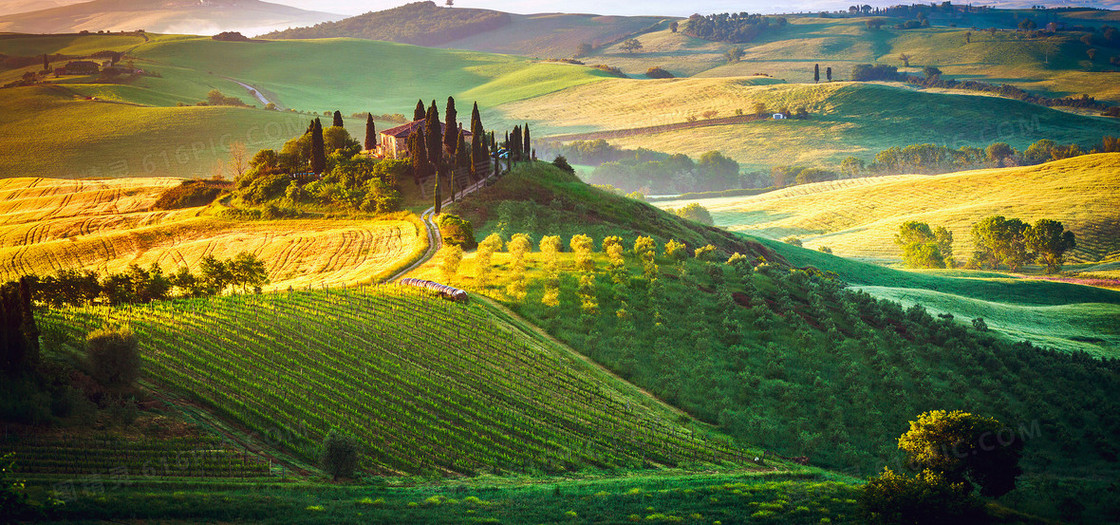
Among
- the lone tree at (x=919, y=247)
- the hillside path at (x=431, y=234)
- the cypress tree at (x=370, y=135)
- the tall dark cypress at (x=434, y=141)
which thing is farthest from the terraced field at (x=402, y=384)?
the lone tree at (x=919, y=247)

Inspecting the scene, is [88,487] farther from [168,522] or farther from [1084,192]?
[1084,192]

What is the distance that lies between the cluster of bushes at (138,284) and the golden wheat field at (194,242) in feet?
20.9

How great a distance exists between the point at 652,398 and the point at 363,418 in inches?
854

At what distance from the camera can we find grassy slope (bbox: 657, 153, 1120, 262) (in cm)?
13312

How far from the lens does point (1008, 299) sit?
96.5m

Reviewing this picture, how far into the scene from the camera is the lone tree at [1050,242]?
121 m

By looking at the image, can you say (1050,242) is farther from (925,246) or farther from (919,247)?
(919,247)

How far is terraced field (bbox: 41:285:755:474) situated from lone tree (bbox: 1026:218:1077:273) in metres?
104

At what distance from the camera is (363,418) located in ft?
126

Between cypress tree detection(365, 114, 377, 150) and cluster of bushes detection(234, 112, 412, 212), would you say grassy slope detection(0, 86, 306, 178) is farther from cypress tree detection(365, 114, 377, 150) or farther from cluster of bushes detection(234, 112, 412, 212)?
cluster of bushes detection(234, 112, 412, 212)

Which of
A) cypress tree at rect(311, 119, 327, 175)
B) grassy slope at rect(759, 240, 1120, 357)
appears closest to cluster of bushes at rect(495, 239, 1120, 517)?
grassy slope at rect(759, 240, 1120, 357)

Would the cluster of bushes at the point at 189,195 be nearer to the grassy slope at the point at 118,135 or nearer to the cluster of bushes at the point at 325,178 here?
the cluster of bushes at the point at 325,178

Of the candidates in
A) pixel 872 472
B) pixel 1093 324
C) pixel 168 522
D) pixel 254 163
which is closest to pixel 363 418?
pixel 168 522

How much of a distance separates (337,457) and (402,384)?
11.1m
